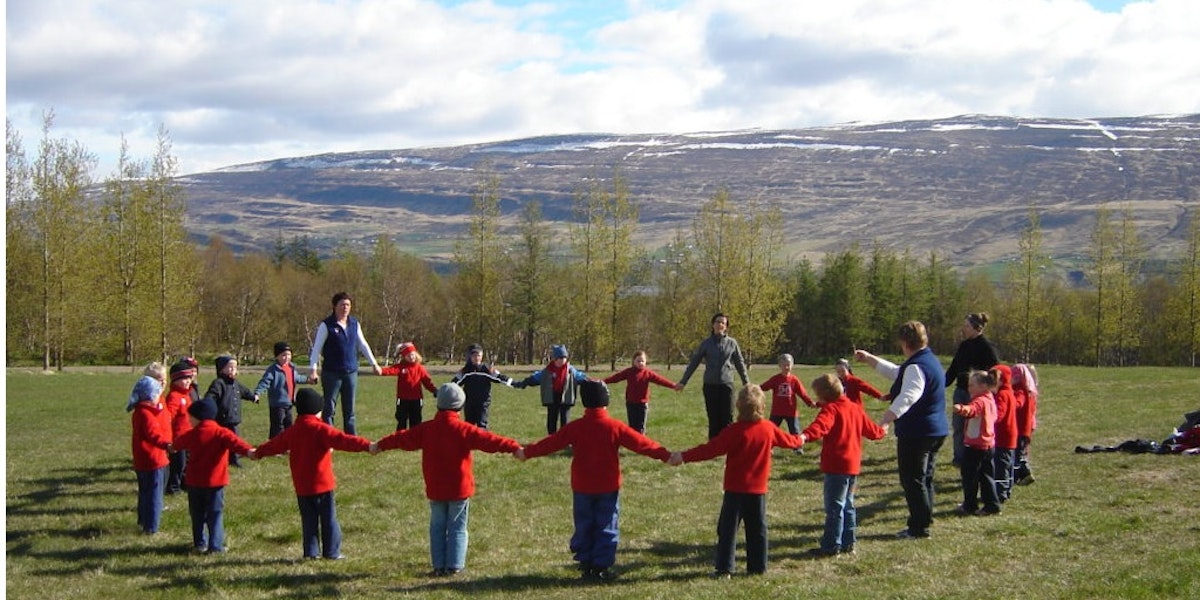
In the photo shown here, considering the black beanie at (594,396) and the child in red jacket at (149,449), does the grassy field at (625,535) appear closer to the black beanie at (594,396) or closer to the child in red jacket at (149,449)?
the child in red jacket at (149,449)

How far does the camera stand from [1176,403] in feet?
92.6

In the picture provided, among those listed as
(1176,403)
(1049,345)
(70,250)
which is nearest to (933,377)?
(1176,403)

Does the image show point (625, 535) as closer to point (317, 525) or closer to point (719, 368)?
point (317, 525)

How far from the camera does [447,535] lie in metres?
10.6

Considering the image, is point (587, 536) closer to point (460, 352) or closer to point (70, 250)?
point (70, 250)

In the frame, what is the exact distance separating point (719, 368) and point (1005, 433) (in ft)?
17.3

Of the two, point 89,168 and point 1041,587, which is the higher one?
point 89,168

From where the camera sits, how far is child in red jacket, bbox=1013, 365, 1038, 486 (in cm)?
1564

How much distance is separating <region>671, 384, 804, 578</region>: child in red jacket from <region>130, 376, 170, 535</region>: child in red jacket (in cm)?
688

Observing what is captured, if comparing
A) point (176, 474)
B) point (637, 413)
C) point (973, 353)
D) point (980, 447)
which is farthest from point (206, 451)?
point (973, 353)

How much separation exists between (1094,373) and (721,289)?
29.4m

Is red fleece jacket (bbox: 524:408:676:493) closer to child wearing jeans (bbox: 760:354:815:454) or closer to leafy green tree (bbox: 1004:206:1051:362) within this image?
child wearing jeans (bbox: 760:354:815:454)

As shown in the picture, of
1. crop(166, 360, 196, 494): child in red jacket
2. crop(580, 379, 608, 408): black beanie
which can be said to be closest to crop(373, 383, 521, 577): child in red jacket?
crop(580, 379, 608, 408): black beanie

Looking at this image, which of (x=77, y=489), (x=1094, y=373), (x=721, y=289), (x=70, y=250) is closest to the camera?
(x=77, y=489)
